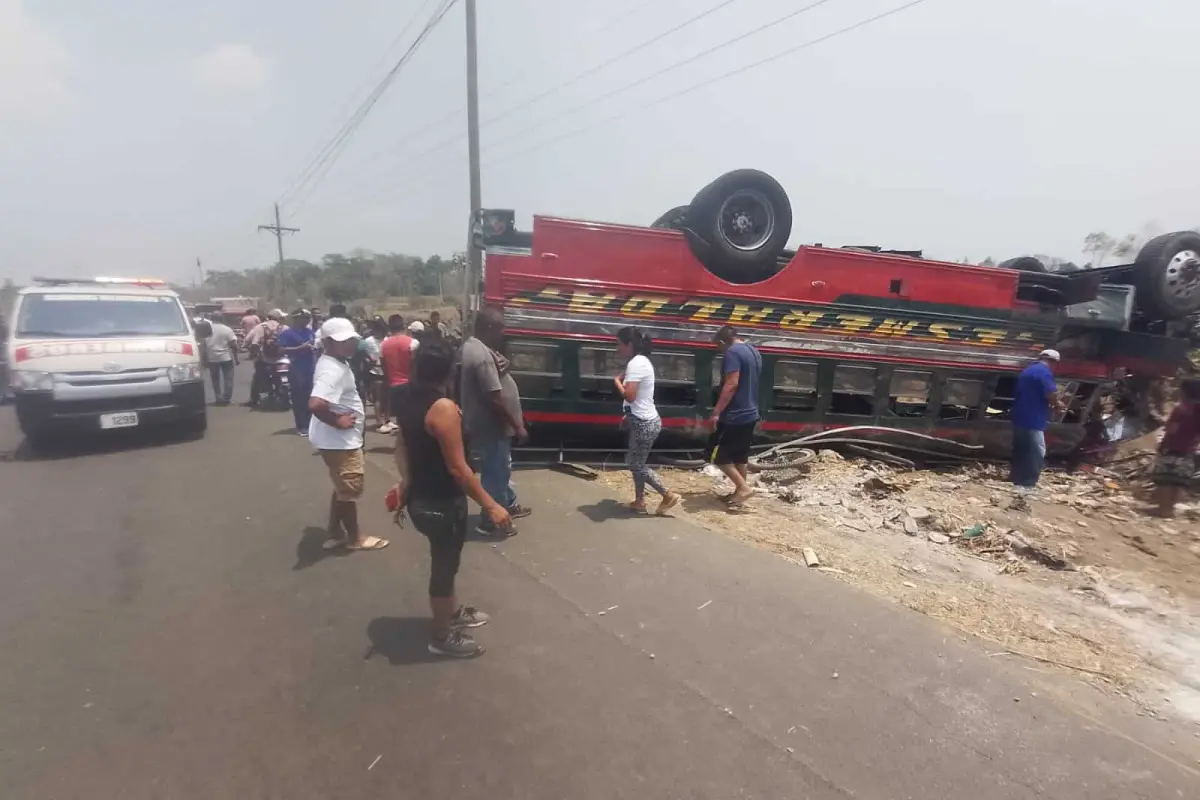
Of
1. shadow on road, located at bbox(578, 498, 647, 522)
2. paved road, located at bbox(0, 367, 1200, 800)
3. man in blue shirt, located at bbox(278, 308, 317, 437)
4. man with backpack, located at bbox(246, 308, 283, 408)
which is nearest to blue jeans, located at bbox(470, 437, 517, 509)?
paved road, located at bbox(0, 367, 1200, 800)

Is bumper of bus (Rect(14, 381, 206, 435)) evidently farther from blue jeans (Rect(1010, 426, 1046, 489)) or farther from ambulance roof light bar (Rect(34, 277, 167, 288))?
blue jeans (Rect(1010, 426, 1046, 489))

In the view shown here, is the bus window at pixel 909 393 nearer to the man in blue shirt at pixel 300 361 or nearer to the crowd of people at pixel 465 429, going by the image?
the crowd of people at pixel 465 429

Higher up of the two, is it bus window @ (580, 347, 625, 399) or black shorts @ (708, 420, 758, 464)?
bus window @ (580, 347, 625, 399)

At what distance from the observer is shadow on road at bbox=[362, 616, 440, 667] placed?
3.41 meters

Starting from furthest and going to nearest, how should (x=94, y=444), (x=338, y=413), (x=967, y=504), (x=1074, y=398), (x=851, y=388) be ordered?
(x=1074, y=398) → (x=94, y=444) → (x=851, y=388) → (x=967, y=504) → (x=338, y=413)

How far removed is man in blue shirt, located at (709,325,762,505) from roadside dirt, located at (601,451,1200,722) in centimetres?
56

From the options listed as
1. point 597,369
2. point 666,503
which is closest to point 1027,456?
point 666,503

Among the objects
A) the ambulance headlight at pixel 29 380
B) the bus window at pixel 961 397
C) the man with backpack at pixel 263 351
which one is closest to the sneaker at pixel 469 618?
the ambulance headlight at pixel 29 380

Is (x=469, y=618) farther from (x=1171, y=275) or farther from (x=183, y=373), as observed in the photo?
(x=1171, y=275)

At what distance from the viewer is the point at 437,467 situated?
10.6ft

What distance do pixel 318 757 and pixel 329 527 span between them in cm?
255

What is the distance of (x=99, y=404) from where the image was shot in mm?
7352

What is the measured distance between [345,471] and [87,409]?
189 inches

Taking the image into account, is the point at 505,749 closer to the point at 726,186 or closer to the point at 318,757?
the point at 318,757
